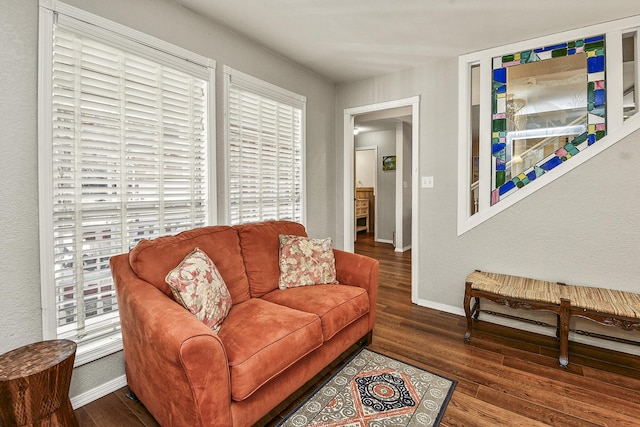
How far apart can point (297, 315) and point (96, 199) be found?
4.40 feet

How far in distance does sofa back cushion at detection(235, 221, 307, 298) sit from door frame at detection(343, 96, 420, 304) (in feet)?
4.98

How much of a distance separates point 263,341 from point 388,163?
5.87 m

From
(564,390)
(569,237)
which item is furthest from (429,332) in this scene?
(569,237)

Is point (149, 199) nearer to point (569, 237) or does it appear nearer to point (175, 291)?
point (175, 291)

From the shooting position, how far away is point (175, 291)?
5.06 ft

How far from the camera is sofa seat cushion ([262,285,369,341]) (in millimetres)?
1852

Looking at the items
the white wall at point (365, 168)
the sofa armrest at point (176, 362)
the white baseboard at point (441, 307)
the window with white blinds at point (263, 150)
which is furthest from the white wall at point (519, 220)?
the white wall at point (365, 168)

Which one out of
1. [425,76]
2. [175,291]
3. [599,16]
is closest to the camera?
[175,291]

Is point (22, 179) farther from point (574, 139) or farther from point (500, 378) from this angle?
point (574, 139)

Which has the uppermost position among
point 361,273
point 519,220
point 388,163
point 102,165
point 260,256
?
point 388,163

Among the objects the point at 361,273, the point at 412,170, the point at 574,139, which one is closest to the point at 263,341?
the point at 361,273

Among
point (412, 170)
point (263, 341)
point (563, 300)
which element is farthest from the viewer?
point (412, 170)

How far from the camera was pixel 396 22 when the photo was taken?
2318mm

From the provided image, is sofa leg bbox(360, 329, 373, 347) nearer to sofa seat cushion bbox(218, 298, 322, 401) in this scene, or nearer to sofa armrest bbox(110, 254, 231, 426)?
sofa seat cushion bbox(218, 298, 322, 401)
